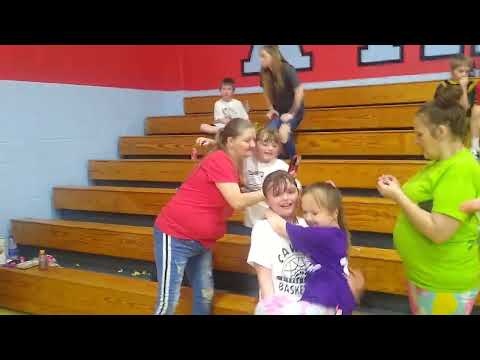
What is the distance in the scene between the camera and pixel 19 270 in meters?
3.81

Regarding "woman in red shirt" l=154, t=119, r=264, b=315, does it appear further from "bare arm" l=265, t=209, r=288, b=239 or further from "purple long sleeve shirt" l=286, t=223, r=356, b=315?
"purple long sleeve shirt" l=286, t=223, r=356, b=315

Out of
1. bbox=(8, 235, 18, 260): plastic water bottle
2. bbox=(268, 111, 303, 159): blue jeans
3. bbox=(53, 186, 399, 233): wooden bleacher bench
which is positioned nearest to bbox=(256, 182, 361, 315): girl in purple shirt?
bbox=(53, 186, 399, 233): wooden bleacher bench

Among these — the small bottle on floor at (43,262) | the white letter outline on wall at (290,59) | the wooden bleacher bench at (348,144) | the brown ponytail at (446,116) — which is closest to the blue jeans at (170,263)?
the brown ponytail at (446,116)

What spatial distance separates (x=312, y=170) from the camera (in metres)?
3.88

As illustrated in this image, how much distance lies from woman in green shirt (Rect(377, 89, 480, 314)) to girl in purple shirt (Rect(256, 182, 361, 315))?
8.3 inches

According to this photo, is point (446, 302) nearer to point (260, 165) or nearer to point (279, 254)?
point (279, 254)

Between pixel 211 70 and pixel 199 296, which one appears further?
pixel 211 70

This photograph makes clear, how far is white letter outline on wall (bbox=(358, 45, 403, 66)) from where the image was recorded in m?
5.05

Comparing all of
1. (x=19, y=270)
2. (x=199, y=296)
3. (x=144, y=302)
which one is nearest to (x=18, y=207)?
(x=19, y=270)

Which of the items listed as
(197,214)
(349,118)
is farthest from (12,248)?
(349,118)

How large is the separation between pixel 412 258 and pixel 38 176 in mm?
3544

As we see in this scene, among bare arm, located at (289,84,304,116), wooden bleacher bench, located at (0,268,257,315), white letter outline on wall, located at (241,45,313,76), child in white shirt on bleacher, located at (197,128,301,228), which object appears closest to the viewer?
child in white shirt on bleacher, located at (197,128,301,228)

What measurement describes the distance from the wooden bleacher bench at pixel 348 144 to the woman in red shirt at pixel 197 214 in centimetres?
156
